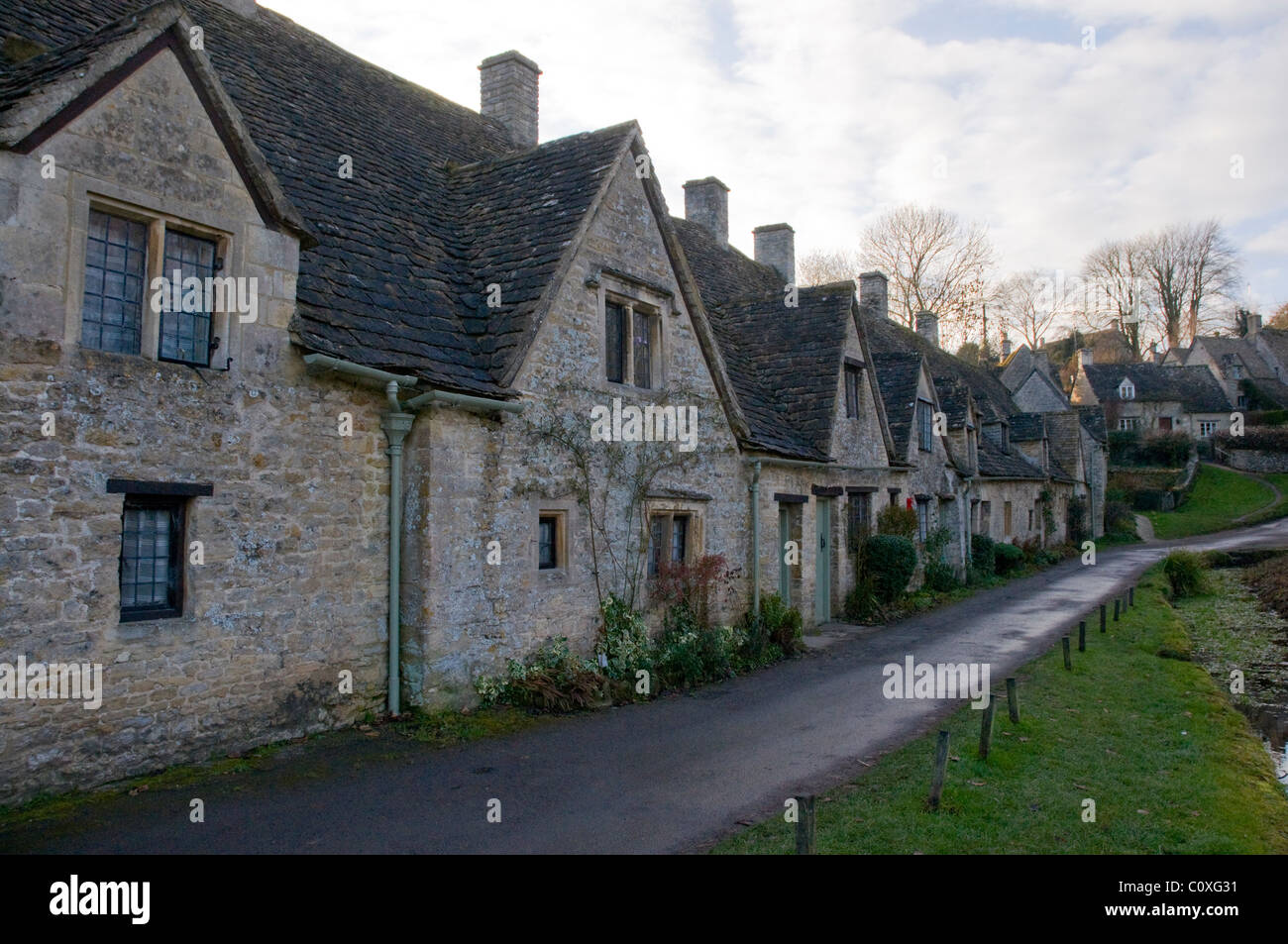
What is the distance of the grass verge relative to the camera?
4322 centimetres

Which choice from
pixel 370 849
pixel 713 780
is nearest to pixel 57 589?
pixel 370 849

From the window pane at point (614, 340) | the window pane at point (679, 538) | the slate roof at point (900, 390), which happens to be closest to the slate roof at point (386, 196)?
the window pane at point (614, 340)

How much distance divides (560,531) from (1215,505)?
158ft

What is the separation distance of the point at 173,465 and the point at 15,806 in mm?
2788

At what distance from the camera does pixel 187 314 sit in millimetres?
7777

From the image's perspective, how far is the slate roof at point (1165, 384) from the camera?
60.5 m

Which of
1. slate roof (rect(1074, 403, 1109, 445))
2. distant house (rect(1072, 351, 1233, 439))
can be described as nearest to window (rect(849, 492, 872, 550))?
slate roof (rect(1074, 403, 1109, 445))

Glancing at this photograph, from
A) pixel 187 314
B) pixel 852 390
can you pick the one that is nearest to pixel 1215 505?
pixel 852 390

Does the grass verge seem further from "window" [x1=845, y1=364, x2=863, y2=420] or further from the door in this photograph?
the door

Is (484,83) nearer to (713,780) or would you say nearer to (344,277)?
(344,277)

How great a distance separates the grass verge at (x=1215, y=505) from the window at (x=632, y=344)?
38.4 meters

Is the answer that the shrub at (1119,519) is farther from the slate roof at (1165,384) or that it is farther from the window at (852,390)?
the window at (852,390)

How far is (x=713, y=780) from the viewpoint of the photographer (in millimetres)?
7812

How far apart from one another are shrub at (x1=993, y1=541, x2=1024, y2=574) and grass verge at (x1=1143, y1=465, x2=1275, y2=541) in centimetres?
1760
